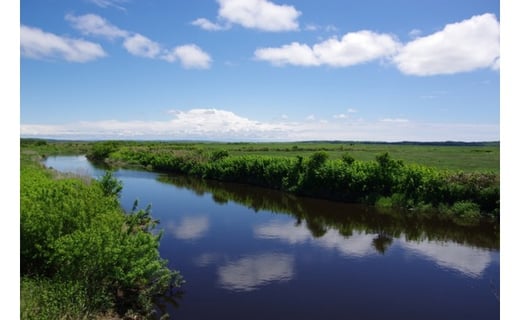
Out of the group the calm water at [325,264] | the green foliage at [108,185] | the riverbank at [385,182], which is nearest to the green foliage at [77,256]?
the calm water at [325,264]

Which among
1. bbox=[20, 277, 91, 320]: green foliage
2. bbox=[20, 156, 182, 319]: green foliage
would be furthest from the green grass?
bbox=[20, 277, 91, 320]: green foliage

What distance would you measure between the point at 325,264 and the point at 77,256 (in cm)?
1064

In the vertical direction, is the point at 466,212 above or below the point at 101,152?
below

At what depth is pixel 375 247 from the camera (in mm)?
20516

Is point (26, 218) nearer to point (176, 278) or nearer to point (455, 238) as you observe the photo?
point (176, 278)

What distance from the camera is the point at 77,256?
10.2 meters

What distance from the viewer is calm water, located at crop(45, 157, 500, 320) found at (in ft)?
43.0

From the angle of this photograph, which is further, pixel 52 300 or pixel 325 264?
pixel 325 264

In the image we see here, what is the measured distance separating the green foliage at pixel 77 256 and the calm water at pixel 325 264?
2245 millimetres

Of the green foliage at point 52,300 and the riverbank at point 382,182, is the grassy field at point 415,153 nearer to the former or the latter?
the riverbank at point 382,182

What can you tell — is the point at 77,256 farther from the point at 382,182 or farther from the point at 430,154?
the point at 430,154

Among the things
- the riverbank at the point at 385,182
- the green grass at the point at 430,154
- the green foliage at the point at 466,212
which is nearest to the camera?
the green foliage at the point at 466,212

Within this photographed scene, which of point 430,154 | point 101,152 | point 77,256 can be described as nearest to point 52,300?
point 77,256

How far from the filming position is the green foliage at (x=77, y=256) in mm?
9977
